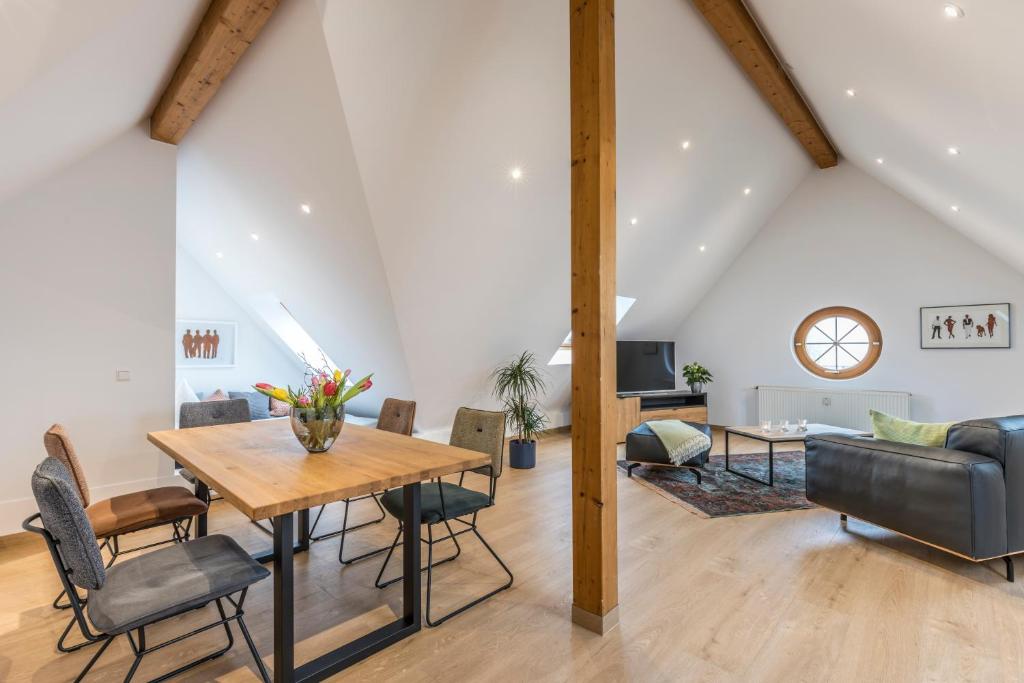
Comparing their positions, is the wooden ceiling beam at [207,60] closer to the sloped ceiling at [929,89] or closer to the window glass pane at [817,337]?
the sloped ceiling at [929,89]

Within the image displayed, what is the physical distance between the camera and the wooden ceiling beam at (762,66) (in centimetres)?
357

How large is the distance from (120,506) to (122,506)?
1cm

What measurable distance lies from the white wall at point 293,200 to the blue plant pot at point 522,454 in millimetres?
1273

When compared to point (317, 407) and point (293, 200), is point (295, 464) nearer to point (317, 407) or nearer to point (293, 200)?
point (317, 407)

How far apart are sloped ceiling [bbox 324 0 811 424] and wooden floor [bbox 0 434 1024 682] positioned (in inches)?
84.3

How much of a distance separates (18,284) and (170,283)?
2.77ft

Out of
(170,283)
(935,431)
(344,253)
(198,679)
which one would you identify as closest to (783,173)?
(935,431)


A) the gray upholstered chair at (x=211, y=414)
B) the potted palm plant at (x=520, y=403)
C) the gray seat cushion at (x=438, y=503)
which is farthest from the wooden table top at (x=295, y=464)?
the potted palm plant at (x=520, y=403)

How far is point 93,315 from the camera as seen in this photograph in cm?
357

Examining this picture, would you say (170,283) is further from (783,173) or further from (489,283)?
(783,173)

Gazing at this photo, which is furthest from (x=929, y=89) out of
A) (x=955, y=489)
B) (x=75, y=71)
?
(x=75, y=71)

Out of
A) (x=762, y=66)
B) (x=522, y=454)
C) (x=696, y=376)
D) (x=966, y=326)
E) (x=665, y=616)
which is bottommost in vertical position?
(x=665, y=616)

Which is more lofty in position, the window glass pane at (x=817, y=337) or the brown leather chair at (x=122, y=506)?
the window glass pane at (x=817, y=337)

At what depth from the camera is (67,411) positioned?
3473 mm
